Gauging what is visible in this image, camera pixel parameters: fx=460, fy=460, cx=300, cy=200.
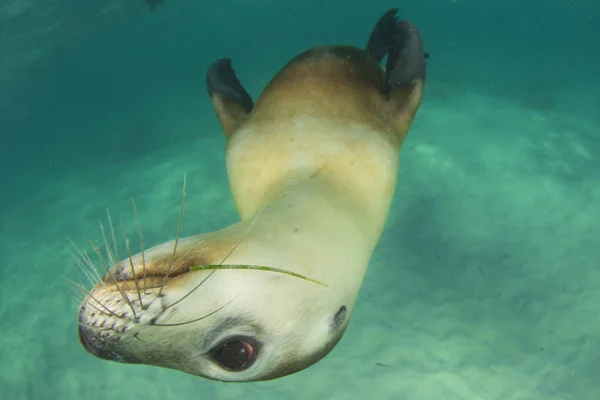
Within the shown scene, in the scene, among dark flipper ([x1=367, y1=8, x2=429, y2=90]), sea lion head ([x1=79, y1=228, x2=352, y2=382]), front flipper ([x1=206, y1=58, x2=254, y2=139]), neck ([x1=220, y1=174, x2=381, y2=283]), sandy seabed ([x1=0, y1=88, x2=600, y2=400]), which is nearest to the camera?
sea lion head ([x1=79, y1=228, x2=352, y2=382])

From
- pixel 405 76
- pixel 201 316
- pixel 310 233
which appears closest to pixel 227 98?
pixel 405 76

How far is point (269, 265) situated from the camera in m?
1.35

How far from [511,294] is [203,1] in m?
21.4

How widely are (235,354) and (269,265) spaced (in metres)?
0.26

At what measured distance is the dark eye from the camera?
125cm

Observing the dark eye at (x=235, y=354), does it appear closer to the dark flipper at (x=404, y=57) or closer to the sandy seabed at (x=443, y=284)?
the sandy seabed at (x=443, y=284)

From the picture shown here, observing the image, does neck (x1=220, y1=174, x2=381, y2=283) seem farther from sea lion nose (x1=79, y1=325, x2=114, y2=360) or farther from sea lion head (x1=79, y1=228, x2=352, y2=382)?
sea lion nose (x1=79, y1=325, x2=114, y2=360)

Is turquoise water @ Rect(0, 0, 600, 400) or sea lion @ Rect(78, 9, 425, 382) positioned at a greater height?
sea lion @ Rect(78, 9, 425, 382)

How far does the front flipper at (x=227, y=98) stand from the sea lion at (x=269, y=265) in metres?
0.54

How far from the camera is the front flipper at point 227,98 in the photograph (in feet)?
10.4

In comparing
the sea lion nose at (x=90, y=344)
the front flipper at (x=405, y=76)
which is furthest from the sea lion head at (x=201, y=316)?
the front flipper at (x=405, y=76)

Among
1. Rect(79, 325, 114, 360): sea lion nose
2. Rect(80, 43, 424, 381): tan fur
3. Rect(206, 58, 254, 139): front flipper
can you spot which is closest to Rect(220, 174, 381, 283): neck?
Rect(80, 43, 424, 381): tan fur

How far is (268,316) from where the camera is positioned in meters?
1.28

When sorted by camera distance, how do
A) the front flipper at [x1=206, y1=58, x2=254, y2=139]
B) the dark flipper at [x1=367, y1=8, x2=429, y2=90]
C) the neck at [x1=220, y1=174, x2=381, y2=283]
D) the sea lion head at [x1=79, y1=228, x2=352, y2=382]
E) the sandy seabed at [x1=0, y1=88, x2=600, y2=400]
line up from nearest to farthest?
the sea lion head at [x1=79, y1=228, x2=352, y2=382]
the neck at [x1=220, y1=174, x2=381, y2=283]
the dark flipper at [x1=367, y1=8, x2=429, y2=90]
the front flipper at [x1=206, y1=58, x2=254, y2=139]
the sandy seabed at [x1=0, y1=88, x2=600, y2=400]
